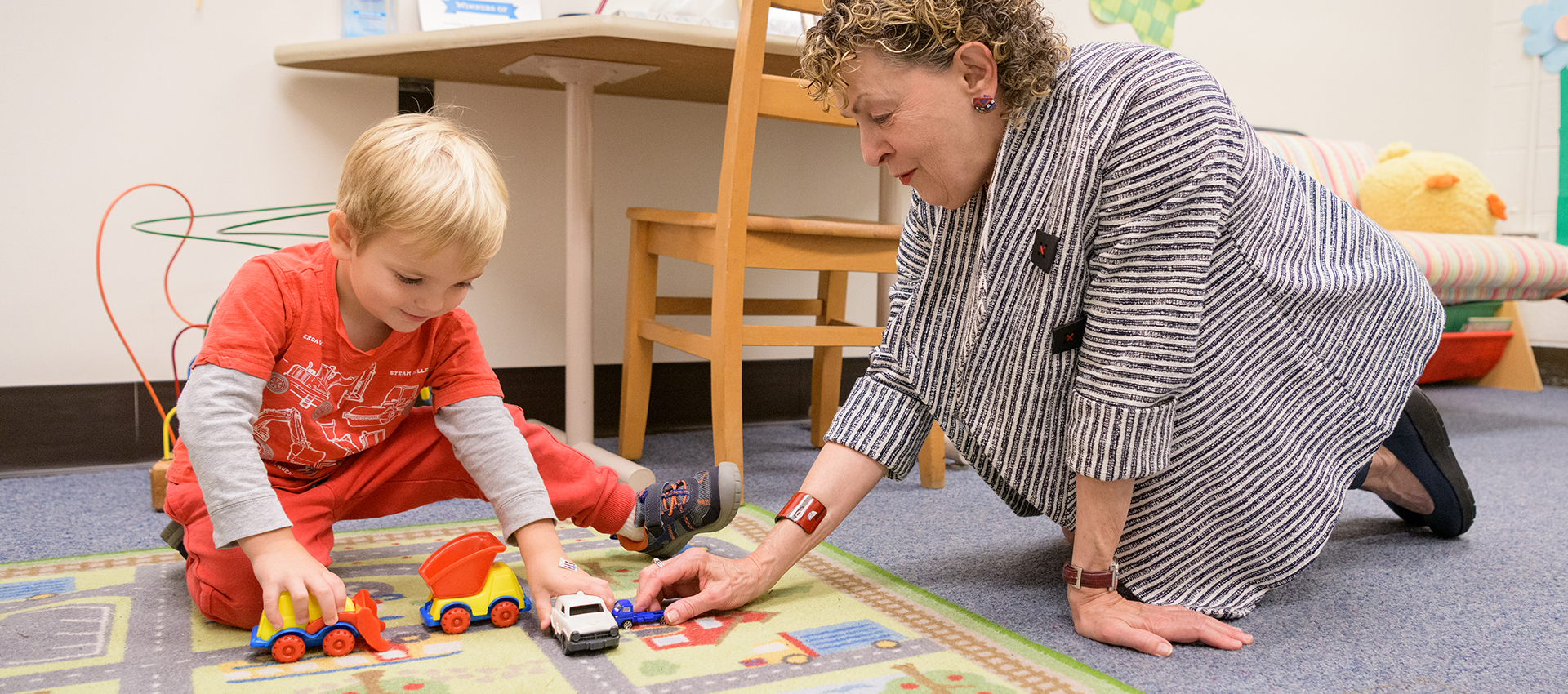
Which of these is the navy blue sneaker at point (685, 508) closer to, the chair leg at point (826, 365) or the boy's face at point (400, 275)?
the boy's face at point (400, 275)

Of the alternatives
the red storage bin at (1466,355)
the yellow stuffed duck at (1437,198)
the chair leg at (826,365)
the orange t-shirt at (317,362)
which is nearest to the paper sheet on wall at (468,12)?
the chair leg at (826,365)

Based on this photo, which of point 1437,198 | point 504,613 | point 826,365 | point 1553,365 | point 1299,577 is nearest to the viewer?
point 504,613

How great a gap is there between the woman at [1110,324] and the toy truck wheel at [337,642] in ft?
0.85

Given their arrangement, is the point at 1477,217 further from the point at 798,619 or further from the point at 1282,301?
the point at 798,619

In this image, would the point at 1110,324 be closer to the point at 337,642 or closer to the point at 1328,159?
the point at 337,642

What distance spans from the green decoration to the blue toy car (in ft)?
7.51

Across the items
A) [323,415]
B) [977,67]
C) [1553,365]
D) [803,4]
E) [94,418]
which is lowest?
[1553,365]

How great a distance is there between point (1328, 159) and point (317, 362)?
270 cm

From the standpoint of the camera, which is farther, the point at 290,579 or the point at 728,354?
the point at 728,354

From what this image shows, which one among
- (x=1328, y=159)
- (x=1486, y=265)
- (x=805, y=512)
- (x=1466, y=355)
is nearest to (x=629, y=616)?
(x=805, y=512)

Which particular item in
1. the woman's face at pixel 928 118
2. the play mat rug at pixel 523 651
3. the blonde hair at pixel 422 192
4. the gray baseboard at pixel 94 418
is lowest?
the gray baseboard at pixel 94 418

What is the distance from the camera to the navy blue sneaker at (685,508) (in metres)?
1.13

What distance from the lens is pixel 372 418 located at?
106cm

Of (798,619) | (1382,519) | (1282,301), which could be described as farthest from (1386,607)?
(798,619)
